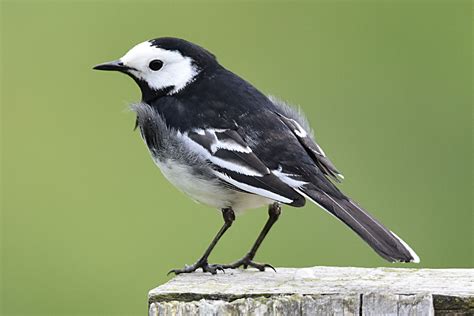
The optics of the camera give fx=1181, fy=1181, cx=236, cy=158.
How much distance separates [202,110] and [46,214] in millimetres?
4746

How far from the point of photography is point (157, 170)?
429 inches

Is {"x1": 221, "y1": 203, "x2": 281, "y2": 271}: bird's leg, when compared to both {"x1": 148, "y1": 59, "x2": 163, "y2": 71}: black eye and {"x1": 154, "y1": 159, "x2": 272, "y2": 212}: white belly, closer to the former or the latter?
{"x1": 154, "y1": 159, "x2": 272, "y2": 212}: white belly

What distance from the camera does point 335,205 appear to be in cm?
542

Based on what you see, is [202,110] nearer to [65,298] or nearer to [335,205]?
[335,205]

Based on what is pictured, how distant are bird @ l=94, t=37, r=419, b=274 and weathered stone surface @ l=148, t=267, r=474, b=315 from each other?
2.05 ft

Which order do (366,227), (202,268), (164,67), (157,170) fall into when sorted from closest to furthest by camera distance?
(366,227)
(202,268)
(164,67)
(157,170)

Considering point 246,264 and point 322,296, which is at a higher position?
point 246,264

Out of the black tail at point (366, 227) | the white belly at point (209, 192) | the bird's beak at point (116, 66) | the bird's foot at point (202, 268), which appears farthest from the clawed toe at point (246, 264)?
the bird's beak at point (116, 66)

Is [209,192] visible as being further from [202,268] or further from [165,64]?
[165,64]

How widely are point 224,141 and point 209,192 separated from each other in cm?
30

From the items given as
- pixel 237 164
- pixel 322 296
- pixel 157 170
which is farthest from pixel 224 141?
pixel 157 170

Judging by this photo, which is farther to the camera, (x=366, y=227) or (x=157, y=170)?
(x=157, y=170)

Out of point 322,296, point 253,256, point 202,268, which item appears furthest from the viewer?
point 253,256

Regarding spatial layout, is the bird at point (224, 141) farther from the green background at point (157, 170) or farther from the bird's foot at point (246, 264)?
the green background at point (157, 170)
